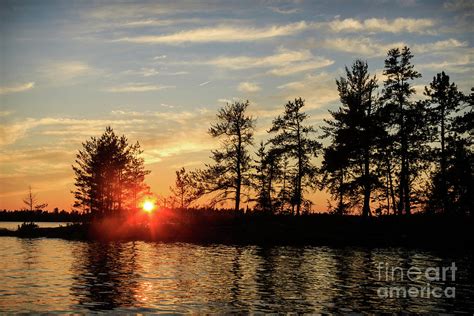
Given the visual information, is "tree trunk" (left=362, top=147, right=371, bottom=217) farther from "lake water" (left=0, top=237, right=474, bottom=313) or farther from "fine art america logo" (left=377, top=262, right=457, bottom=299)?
"fine art america logo" (left=377, top=262, right=457, bottom=299)

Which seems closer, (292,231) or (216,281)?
(216,281)

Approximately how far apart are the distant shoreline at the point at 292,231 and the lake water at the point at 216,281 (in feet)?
25.9

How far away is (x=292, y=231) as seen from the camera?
5062cm

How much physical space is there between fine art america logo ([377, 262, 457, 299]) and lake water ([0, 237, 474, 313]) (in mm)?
274

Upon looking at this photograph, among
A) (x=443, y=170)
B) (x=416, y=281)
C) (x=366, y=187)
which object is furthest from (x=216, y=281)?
(x=443, y=170)

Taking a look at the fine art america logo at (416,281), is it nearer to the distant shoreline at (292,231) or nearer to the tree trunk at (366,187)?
the distant shoreline at (292,231)

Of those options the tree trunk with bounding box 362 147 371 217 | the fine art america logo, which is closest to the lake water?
the fine art america logo

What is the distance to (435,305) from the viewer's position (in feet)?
61.2

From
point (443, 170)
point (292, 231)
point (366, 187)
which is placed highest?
point (443, 170)

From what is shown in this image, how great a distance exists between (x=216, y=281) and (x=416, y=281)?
1038 cm

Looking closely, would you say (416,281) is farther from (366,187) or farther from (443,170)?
(443,170)

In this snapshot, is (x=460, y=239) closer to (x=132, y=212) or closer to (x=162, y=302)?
(x=162, y=302)

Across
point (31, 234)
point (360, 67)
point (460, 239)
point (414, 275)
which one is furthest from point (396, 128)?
point (31, 234)

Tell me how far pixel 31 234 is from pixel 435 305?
2117 inches
